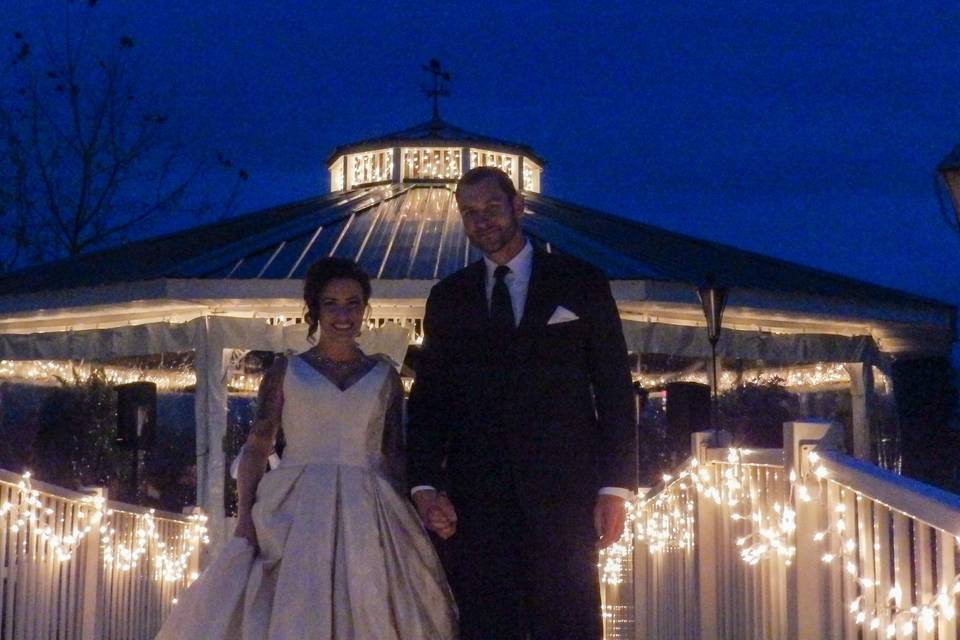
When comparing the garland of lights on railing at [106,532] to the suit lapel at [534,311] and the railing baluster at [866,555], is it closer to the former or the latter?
the suit lapel at [534,311]

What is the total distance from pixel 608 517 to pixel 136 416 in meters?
9.32

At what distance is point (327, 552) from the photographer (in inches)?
169

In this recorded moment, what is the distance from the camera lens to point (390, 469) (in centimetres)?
457

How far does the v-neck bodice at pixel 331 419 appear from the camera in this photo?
4.46 meters

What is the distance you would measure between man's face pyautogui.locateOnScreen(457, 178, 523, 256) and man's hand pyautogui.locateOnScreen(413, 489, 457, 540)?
673 millimetres

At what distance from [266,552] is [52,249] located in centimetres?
2240

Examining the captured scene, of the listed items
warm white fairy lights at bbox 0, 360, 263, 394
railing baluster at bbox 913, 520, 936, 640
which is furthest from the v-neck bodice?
warm white fairy lights at bbox 0, 360, 263, 394

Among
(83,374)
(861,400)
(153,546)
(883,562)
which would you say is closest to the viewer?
(883,562)

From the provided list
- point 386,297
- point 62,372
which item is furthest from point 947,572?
point 62,372

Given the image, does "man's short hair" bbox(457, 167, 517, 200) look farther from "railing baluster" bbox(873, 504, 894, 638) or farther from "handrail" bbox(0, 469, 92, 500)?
"handrail" bbox(0, 469, 92, 500)

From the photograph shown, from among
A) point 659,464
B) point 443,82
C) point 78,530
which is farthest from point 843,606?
point 443,82

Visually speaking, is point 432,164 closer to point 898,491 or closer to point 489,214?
point 489,214

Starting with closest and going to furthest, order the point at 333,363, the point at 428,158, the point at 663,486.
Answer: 1. the point at 333,363
2. the point at 663,486
3. the point at 428,158

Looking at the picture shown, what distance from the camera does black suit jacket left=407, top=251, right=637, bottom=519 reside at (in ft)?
11.7
